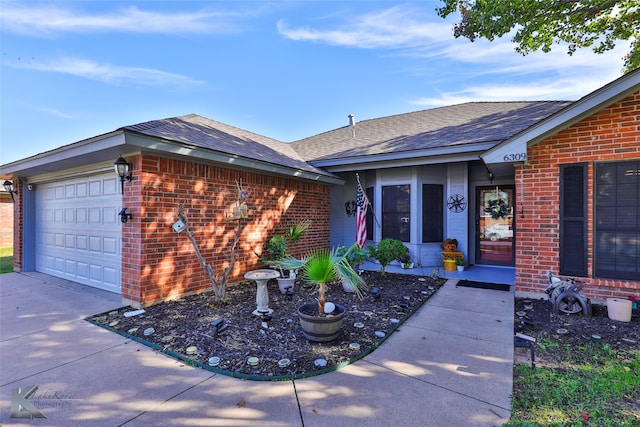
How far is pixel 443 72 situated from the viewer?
910cm

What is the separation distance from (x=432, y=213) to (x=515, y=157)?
3.16 m

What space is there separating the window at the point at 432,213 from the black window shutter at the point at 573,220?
3.15 meters

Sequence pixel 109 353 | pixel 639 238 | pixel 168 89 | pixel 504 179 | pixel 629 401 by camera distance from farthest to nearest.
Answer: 1. pixel 168 89
2. pixel 504 179
3. pixel 639 238
4. pixel 109 353
5. pixel 629 401

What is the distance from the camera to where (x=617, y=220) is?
458 cm

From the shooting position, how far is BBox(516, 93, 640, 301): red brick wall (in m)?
4.51

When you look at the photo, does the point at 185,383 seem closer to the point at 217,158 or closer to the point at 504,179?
the point at 217,158

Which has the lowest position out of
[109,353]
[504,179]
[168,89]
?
[109,353]

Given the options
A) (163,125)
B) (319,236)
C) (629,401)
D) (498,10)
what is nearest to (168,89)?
(163,125)

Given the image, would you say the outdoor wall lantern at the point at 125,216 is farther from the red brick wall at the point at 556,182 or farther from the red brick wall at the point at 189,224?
the red brick wall at the point at 556,182

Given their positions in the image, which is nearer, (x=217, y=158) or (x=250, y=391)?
(x=250, y=391)

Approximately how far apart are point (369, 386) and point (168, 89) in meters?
10.8

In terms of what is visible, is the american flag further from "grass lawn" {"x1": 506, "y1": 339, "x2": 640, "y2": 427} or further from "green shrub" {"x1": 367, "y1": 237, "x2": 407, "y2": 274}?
"grass lawn" {"x1": 506, "y1": 339, "x2": 640, "y2": 427}

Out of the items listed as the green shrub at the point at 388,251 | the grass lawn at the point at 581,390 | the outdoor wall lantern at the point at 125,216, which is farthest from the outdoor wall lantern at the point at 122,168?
the grass lawn at the point at 581,390

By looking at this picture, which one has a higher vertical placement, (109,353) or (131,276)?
(131,276)
